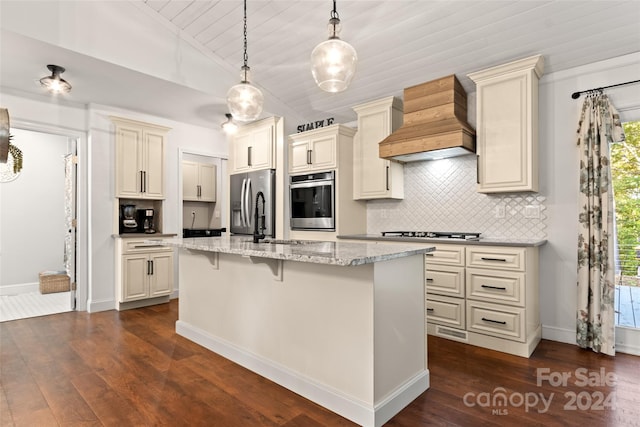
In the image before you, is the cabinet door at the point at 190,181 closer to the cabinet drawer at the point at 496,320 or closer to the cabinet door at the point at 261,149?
the cabinet door at the point at 261,149

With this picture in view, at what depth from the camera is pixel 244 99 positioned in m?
2.59

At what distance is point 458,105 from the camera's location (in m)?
3.50

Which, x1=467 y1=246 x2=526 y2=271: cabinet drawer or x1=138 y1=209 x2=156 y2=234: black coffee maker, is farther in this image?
x1=138 y1=209 x2=156 y2=234: black coffee maker

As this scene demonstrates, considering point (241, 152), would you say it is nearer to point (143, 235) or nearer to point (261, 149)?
point (261, 149)

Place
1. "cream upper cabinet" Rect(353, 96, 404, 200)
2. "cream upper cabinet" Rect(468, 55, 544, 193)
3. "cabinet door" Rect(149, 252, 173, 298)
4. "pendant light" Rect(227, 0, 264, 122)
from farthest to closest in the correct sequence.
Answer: "cabinet door" Rect(149, 252, 173, 298)
"cream upper cabinet" Rect(353, 96, 404, 200)
"cream upper cabinet" Rect(468, 55, 544, 193)
"pendant light" Rect(227, 0, 264, 122)

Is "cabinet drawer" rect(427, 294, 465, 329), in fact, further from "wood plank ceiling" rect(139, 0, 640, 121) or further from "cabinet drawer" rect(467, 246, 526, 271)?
"wood plank ceiling" rect(139, 0, 640, 121)

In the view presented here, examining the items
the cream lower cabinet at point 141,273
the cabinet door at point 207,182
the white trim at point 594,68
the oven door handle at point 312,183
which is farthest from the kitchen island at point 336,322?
the cabinet door at point 207,182

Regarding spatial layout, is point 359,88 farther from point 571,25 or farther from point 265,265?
point 265,265

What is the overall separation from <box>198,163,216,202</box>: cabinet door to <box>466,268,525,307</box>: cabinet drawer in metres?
4.72

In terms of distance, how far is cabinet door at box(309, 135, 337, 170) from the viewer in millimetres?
4297

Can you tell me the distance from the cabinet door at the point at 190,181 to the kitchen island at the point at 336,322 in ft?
11.6

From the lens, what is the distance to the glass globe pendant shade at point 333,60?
199cm

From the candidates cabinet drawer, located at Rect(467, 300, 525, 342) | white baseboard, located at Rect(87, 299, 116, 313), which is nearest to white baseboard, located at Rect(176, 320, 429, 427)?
A: cabinet drawer, located at Rect(467, 300, 525, 342)

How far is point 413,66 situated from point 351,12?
0.86 m
